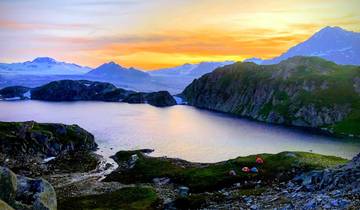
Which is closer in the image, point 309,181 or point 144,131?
point 309,181

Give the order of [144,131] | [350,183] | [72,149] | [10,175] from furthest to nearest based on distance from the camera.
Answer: [144,131], [72,149], [350,183], [10,175]

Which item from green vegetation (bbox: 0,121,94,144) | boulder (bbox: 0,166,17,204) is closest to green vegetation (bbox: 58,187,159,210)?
boulder (bbox: 0,166,17,204)

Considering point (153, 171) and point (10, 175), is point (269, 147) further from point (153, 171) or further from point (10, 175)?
point (10, 175)

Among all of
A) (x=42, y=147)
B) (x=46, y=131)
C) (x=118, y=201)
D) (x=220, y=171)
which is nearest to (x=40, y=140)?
(x=42, y=147)

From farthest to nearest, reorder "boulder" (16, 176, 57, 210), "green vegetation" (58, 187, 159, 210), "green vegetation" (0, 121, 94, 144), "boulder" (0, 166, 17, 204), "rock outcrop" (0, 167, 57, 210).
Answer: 1. "green vegetation" (0, 121, 94, 144)
2. "green vegetation" (58, 187, 159, 210)
3. "boulder" (16, 176, 57, 210)
4. "rock outcrop" (0, 167, 57, 210)
5. "boulder" (0, 166, 17, 204)

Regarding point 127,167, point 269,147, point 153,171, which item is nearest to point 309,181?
point 153,171

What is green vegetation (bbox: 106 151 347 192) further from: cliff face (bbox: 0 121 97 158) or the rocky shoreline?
cliff face (bbox: 0 121 97 158)

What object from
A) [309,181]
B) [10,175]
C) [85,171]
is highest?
[10,175]

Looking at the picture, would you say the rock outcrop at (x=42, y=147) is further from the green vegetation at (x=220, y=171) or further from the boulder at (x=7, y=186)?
the boulder at (x=7, y=186)
